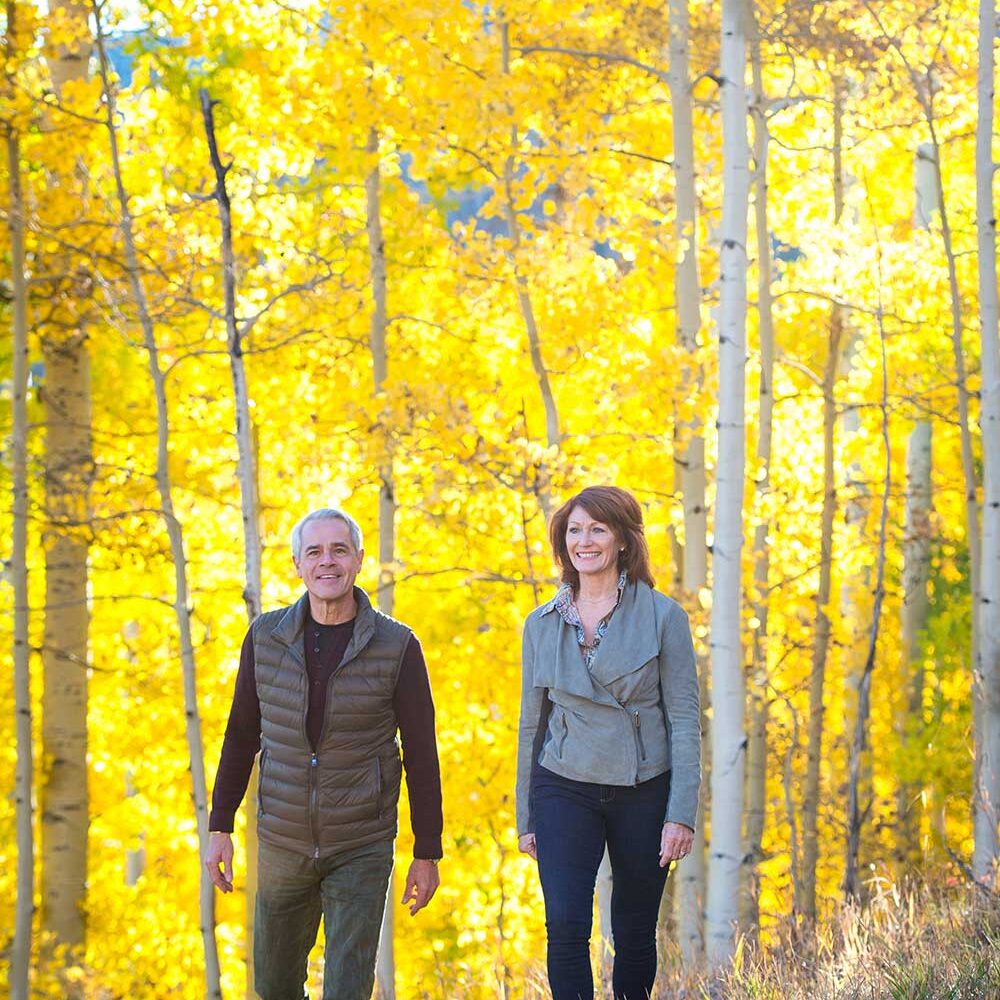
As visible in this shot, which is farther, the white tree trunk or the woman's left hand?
the white tree trunk

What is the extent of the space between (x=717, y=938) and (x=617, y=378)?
3.74 metres

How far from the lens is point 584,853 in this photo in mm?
3963

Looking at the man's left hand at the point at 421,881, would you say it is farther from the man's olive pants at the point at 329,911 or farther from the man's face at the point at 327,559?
the man's face at the point at 327,559

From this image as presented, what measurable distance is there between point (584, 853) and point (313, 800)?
0.74 metres

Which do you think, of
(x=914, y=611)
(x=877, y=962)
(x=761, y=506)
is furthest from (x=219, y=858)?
(x=914, y=611)

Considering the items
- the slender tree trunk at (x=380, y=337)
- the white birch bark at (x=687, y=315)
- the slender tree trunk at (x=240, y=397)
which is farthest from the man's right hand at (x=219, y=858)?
the slender tree trunk at (x=380, y=337)

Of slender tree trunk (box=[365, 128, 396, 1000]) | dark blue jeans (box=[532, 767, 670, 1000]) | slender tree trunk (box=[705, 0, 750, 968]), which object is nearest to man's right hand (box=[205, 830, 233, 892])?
→ dark blue jeans (box=[532, 767, 670, 1000])

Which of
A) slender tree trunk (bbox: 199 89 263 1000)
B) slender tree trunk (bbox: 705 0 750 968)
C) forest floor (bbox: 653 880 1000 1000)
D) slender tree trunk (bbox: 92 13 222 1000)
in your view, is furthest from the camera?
slender tree trunk (bbox: 92 13 222 1000)

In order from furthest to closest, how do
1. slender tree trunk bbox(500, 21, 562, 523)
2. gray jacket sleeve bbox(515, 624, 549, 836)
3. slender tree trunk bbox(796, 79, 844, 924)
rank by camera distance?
1. slender tree trunk bbox(796, 79, 844, 924)
2. slender tree trunk bbox(500, 21, 562, 523)
3. gray jacket sleeve bbox(515, 624, 549, 836)

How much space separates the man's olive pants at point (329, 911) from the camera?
398 cm

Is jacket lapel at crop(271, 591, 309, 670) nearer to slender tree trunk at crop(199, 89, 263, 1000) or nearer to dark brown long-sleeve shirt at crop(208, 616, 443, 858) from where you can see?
dark brown long-sleeve shirt at crop(208, 616, 443, 858)

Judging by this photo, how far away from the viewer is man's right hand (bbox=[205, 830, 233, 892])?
13.4 feet

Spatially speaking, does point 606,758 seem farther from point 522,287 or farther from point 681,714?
point 522,287

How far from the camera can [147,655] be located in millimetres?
14680
